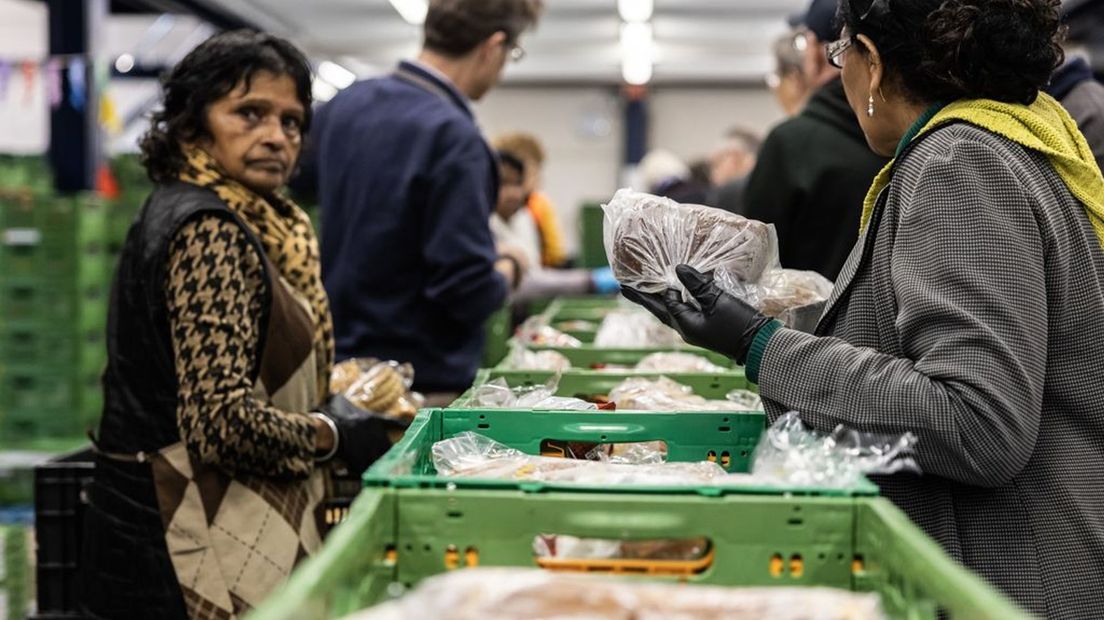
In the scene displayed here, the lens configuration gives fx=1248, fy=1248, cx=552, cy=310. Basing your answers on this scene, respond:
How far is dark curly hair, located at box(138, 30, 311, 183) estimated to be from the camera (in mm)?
2436

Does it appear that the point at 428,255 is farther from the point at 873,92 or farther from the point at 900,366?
the point at 900,366

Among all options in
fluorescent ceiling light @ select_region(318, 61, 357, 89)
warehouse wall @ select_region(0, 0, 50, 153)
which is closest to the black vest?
fluorescent ceiling light @ select_region(318, 61, 357, 89)

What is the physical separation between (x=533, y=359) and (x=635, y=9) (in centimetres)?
1110

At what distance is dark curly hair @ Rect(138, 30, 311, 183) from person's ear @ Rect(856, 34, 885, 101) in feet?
4.03

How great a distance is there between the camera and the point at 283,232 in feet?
8.16

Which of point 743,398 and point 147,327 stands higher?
point 147,327

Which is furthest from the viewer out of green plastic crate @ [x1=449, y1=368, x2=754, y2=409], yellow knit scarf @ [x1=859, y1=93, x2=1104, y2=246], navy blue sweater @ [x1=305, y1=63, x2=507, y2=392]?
navy blue sweater @ [x1=305, y1=63, x2=507, y2=392]

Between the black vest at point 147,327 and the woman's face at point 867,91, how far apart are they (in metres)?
1.09

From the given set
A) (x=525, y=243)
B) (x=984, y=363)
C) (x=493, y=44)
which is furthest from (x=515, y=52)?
(x=525, y=243)

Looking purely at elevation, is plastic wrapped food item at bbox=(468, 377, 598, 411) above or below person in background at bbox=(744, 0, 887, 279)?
below

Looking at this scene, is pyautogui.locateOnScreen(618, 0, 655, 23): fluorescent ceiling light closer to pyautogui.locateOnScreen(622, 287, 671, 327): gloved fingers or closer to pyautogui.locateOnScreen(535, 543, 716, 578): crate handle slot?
pyautogui.locateOnScreen(622, 287, 671, 327): gloved fingers

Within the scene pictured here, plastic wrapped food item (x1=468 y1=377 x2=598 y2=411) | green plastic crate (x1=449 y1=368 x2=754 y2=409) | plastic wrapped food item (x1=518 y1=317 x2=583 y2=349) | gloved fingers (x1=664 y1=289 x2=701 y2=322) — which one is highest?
gloved fingers (x1=664 y1=289 x2=701 y2=322)

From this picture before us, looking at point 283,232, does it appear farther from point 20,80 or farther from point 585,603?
point 20,80

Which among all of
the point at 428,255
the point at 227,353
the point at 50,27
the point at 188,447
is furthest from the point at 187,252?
the point at 50,27
